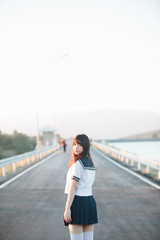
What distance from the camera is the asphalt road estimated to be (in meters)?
5.14

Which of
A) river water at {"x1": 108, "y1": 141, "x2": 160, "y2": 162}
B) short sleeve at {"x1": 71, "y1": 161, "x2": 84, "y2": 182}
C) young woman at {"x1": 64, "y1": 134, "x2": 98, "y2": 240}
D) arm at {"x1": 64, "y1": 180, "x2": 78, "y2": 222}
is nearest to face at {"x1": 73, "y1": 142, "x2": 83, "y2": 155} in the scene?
young woman at {"x1": 64, "y1": 134, "x2": 98, "y2": 240}

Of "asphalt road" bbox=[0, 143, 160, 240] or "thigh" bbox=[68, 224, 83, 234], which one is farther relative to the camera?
"asphalt road" bbox=[0, 143, 160, 240]

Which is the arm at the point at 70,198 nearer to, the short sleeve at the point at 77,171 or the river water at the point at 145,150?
the short sleeve at the point at 77,171

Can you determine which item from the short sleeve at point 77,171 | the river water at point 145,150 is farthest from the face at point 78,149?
the river water at point 145,150

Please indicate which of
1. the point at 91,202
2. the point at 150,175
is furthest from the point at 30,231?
the point at 150,175

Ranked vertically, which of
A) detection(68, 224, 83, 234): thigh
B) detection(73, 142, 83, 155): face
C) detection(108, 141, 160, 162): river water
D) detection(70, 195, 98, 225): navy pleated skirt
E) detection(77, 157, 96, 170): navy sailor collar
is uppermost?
detection(73, 142, 83, 155): face

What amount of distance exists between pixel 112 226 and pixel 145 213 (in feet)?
4.37

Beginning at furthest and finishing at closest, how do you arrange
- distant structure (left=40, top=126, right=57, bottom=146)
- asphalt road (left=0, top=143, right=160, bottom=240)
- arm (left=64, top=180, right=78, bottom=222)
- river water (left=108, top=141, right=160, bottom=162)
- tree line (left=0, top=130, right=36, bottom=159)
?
tree line (left=0, top=130, right=36, bottom=159) < distant structure (left=40, top=126, right=57, bottom=146) < river water (left=108, top=141, right=160, bottom=162) < asphalt road (left=0, top=143, right=160, bottom=240) < arm (left=64, top=180, right=78, bottom=222)

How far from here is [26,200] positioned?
7902 mm

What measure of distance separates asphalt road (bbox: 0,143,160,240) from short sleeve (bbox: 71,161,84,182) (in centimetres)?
237

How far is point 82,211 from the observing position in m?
3.15

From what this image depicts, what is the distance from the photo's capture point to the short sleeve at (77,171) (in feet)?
10.2

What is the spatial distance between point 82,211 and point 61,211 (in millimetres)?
3793

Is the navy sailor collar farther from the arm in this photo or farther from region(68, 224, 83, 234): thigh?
region(68, 224, 83, 234): thigh
